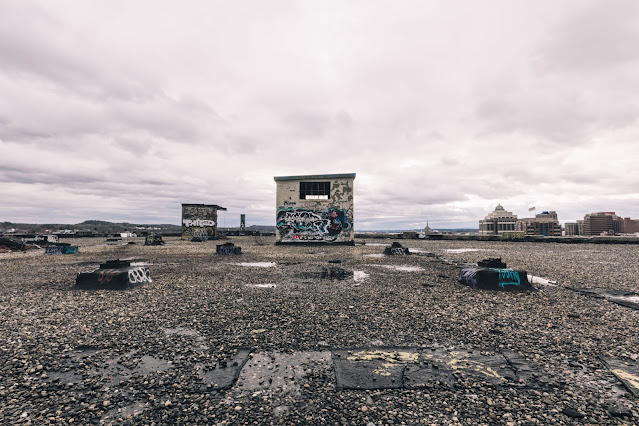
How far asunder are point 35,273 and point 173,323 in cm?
1196

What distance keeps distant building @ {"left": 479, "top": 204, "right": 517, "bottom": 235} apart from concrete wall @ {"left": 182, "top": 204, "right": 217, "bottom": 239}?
449 ft

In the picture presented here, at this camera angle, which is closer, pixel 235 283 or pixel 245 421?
pixel 245 421

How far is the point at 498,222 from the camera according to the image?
145250 mm

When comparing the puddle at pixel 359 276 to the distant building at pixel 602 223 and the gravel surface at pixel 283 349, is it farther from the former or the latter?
the distant building at pixel 602 223

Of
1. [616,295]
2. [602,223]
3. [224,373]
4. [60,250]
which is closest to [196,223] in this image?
[60,250]

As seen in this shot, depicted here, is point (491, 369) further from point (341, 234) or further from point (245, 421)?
point (341, 234)

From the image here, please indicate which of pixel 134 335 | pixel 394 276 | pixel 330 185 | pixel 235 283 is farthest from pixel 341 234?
pixel 134 335

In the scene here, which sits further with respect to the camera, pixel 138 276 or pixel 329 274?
pixel 329 274

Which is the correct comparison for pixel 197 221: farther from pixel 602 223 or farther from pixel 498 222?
pixel 602 223

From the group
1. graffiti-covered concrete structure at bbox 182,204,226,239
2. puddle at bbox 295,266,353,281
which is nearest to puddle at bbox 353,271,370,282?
puddle at bbox 295,266,353,281

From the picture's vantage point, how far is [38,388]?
146 inches

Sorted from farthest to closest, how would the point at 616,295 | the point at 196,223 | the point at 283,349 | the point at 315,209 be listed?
the point at 196,223 → the point at 315,209 → the point at 616,295 → the point at 283,349

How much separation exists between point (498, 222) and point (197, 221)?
499 ft

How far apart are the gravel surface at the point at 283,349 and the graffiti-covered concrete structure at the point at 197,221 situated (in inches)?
1549
